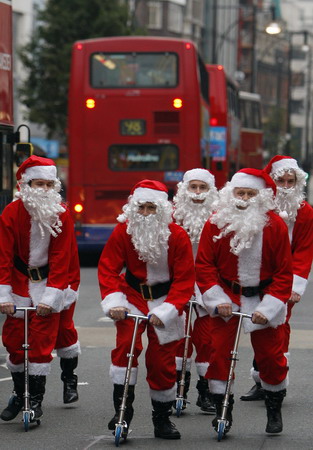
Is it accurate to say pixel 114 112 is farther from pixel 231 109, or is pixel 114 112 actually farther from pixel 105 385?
pixel 105 385

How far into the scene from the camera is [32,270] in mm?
8383

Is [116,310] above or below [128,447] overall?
above

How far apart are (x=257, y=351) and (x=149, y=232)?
3.23 feet

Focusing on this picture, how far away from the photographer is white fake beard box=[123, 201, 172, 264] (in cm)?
776

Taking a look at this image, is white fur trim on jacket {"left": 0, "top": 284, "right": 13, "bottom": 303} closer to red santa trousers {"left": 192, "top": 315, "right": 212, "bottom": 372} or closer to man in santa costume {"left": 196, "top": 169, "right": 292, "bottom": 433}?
man in santa costume {"left": 196, "top": 169, "right": 292, "bottom": 433}

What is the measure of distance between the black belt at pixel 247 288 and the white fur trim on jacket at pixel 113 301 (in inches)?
25.7

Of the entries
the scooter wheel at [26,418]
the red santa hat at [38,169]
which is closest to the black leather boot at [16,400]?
the scooter wheel at [26,418]

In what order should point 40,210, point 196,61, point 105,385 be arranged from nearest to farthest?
point 40,210
point 105,385
point 196,61

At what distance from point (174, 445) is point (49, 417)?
127 cm

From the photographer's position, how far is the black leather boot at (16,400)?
840 cm

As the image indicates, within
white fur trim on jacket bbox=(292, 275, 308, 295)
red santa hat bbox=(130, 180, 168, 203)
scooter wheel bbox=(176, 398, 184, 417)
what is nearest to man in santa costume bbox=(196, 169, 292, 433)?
red santa hat bbox=(130, 180, 168, 203)

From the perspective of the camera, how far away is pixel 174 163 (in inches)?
901

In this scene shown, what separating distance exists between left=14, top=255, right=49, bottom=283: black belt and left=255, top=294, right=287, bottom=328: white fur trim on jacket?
1.46 meters

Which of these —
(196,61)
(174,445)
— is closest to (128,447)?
(174,445)
